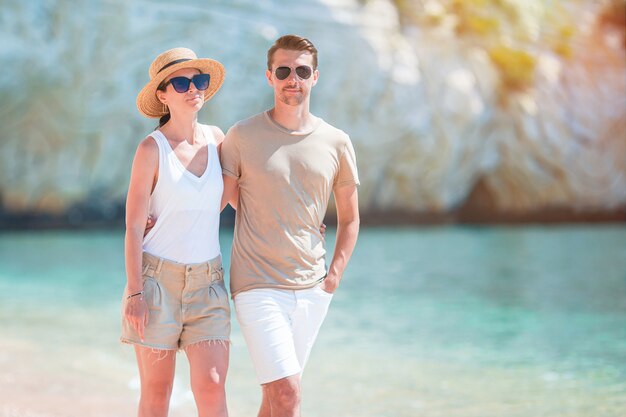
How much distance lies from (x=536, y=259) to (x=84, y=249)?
23.6 feet

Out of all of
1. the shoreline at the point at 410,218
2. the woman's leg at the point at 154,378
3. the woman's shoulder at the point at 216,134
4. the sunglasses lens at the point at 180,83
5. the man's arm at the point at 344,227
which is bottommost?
the shoreline at the point at 410,218

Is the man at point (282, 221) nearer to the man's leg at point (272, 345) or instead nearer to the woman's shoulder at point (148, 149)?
the man's leg at point (272, 345)

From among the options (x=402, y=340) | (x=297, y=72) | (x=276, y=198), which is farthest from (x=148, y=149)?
(x=402, y=340)

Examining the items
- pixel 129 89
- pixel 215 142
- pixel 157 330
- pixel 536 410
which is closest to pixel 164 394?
pixel 157 330

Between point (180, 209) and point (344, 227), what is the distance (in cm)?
69

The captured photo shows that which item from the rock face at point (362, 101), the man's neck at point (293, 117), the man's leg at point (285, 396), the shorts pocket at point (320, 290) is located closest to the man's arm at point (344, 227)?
the shorts pocket at point (320, 290)

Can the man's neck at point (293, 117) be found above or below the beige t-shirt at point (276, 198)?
above

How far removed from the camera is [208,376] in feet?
10.5

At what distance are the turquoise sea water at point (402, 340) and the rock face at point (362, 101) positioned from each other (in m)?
4.51

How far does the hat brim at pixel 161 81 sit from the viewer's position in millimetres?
3359

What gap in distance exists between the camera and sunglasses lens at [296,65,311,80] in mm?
3385

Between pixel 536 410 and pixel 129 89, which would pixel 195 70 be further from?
pixel 129 89

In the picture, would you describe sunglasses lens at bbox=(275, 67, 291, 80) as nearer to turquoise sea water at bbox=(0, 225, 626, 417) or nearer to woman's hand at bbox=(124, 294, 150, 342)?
woman's hand at bbox=(124, 294, 150, 342)

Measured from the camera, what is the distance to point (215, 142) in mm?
3504
